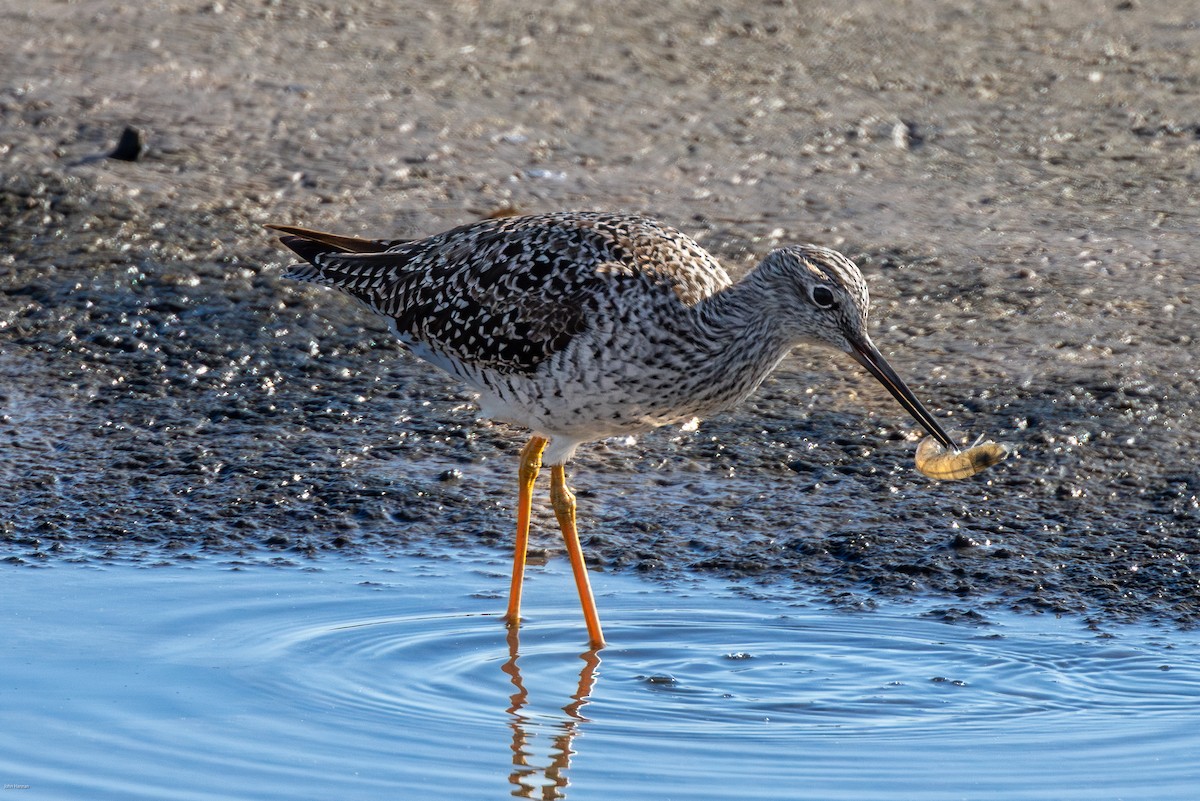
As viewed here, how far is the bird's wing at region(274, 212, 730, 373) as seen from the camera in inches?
227

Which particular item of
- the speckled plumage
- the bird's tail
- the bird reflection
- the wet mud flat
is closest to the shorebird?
the speckled plumage

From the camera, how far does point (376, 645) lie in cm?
545

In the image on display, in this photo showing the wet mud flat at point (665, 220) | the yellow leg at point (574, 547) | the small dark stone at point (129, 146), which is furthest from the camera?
the small dark stone at point (129, 146)

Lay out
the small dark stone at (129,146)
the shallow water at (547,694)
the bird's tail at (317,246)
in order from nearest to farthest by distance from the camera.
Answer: the shallow water at (547,694) → the bird's tail at (317,246) → the small dark stone at (129,146)

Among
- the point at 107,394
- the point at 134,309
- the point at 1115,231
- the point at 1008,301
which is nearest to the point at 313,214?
the point at 134,309

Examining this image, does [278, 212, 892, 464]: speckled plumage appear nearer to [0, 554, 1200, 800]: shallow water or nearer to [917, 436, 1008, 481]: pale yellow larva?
[917, 436, 1008, 481]: pale yellow larva

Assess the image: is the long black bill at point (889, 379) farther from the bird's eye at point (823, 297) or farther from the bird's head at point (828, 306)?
the bird's eye at point (823, 297)

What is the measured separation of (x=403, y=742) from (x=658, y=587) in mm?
1360

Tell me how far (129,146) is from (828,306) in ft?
16.6

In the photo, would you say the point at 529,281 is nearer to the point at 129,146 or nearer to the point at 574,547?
the point at 574,547

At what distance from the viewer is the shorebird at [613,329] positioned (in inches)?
222

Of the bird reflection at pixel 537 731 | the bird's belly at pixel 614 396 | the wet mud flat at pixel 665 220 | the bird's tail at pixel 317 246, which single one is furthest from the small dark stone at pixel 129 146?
the bird reflection at pixel 537 731

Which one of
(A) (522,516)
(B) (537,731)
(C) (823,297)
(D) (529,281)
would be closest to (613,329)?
(D) (529,281)

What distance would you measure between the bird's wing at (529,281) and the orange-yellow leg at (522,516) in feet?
1.28
